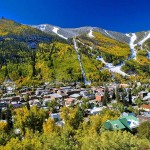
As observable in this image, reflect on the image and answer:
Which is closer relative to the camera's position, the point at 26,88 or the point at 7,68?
the point at 26,88

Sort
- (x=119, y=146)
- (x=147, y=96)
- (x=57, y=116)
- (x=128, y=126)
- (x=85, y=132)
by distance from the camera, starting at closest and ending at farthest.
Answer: (x=119, y=146) < (x=85, y=132) < (x=128, y=126) < (x=57, y=116) < (x=147, y=96)

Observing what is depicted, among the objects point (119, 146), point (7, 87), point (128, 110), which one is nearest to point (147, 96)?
point (128, 110)

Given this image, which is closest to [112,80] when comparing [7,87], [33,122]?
[7,87]

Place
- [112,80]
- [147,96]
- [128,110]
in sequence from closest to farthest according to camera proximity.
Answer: [128,110], [147,96], [112,80]

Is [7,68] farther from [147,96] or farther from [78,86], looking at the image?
[147,96]

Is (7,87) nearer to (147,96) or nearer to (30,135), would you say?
(147,96)

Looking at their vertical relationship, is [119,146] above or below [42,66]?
below

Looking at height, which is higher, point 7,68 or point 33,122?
point 7,68

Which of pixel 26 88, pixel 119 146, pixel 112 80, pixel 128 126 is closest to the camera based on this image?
pixel 119 146

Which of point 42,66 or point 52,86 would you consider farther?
point 42,66
